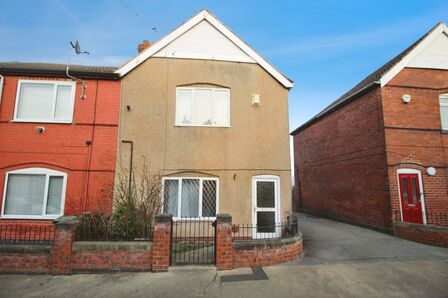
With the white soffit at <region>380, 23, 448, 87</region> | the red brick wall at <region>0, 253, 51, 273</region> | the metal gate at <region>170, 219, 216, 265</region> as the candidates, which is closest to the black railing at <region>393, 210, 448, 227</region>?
the white soffit at <region>380, 23, 448, 87</region>

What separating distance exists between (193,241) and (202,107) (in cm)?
469

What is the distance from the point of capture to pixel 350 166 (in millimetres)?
12203

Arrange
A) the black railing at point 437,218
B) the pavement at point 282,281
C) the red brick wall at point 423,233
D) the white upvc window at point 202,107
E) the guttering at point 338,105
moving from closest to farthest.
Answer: the pavement at point 282,281, the red brick wall at point 423,233, the white upvc window at point 202,107, the black railing at point 437,218, the guttering at point 338,105

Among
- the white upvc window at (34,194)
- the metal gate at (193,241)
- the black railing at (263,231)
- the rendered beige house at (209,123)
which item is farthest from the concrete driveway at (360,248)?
the white upvc window at (34,194)

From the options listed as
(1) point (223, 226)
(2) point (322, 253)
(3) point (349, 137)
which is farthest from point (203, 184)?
(3) point (349, 137)

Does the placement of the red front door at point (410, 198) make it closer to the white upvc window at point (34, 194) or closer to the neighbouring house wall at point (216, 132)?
the neighbouring house wall at point (216, 132)

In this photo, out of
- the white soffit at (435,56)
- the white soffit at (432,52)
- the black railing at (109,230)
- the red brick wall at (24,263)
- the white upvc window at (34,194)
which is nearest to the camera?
the red brick wall at (24,263)

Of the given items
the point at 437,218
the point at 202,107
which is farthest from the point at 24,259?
the point at 437,218

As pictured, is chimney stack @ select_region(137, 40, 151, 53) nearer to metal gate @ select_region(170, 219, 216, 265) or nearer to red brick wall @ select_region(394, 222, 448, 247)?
metal gate @ select_region(170, 219, 216, 265)

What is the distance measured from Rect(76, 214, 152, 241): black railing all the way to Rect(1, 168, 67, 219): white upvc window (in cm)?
225

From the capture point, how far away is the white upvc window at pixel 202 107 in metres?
8.70

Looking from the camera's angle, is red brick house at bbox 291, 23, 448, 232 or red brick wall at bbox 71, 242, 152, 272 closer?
red brick wall at bbox 71, 242, 152, 272

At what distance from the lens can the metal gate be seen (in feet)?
21.1

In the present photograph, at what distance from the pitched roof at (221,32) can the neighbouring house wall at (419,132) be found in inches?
193
